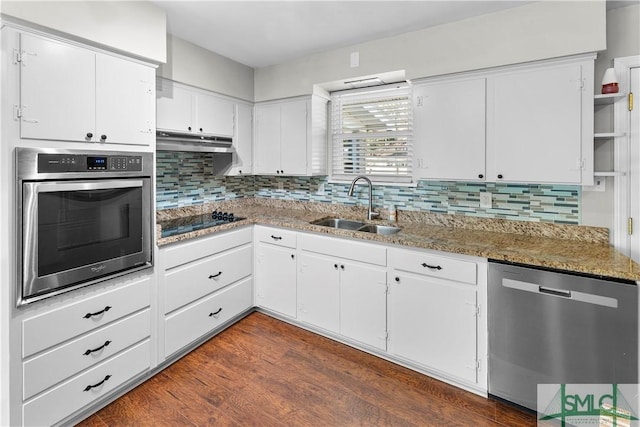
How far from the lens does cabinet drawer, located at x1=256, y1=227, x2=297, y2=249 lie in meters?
2.96

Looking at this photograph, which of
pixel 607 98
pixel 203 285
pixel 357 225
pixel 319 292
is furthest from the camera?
pixel 357 225

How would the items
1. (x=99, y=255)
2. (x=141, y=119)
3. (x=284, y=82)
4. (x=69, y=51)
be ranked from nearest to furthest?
(x=69, y=51), (x=99, y=255), (x=141, y=119), (x=284, y=82)

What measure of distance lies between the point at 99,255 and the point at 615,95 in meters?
3.32

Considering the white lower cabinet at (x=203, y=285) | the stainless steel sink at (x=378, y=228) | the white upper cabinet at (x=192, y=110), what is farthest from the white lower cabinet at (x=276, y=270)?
the white upper cabinet at (x=192, y=110)

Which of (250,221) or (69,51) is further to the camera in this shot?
(250,221)

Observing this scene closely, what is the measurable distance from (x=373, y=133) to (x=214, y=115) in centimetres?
157

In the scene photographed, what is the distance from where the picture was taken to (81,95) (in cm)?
186

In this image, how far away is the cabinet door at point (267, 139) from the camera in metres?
3.50

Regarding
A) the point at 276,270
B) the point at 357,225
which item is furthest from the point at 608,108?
the point at 276,270

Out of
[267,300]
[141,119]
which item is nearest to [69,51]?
[141,119]

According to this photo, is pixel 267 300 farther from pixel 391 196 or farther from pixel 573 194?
pixel 573 194

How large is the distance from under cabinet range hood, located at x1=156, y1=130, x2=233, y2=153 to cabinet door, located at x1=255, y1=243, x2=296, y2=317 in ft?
3.39

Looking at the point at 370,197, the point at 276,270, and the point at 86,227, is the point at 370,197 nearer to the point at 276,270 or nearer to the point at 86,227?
the point at 276,270

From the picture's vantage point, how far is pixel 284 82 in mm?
3352
